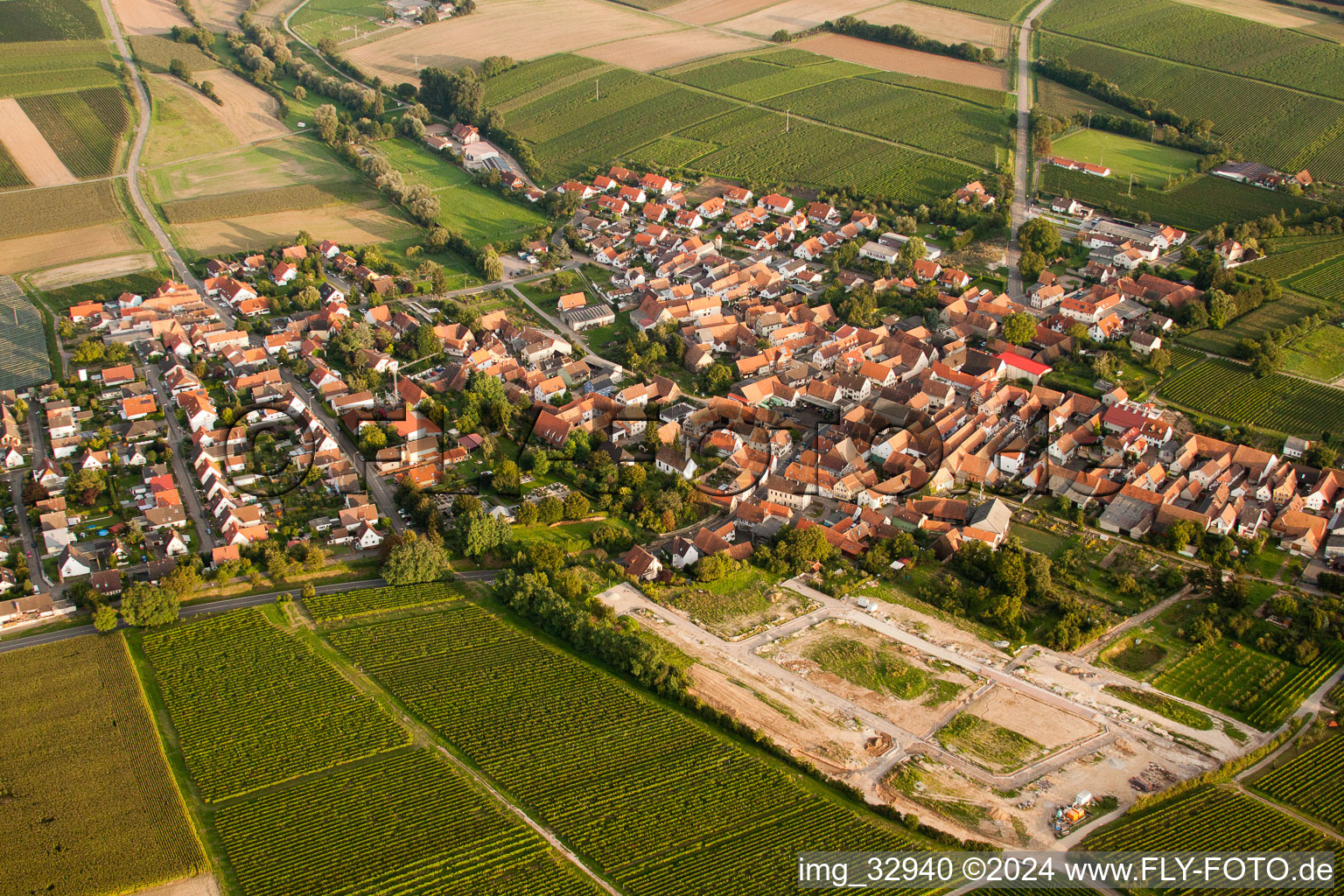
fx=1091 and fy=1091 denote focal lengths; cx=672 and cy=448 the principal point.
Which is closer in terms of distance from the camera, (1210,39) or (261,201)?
(261,201)

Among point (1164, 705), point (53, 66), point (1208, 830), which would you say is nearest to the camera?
point (1208, 830)

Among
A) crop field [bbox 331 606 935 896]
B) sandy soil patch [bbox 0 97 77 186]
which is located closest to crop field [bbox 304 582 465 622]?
crop field [bbox 331 606 935 896]

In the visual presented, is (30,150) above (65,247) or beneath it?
above

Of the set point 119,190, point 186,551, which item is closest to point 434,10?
point 119,190

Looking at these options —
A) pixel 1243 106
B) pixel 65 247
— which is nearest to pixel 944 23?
pixel 1243 106

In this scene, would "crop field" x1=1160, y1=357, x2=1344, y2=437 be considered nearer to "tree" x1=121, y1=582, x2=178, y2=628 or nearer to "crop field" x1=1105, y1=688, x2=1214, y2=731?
"crop field" x1=1105, y1=688, x2=1214, y2=731

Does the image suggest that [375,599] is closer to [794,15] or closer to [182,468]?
[182,468]

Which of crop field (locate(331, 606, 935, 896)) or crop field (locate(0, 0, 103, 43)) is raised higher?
crop field (locate(0, 0, 103, 43))

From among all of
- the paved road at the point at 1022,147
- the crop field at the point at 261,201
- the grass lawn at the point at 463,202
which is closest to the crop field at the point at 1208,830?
the paved road at the point at 1022,147
